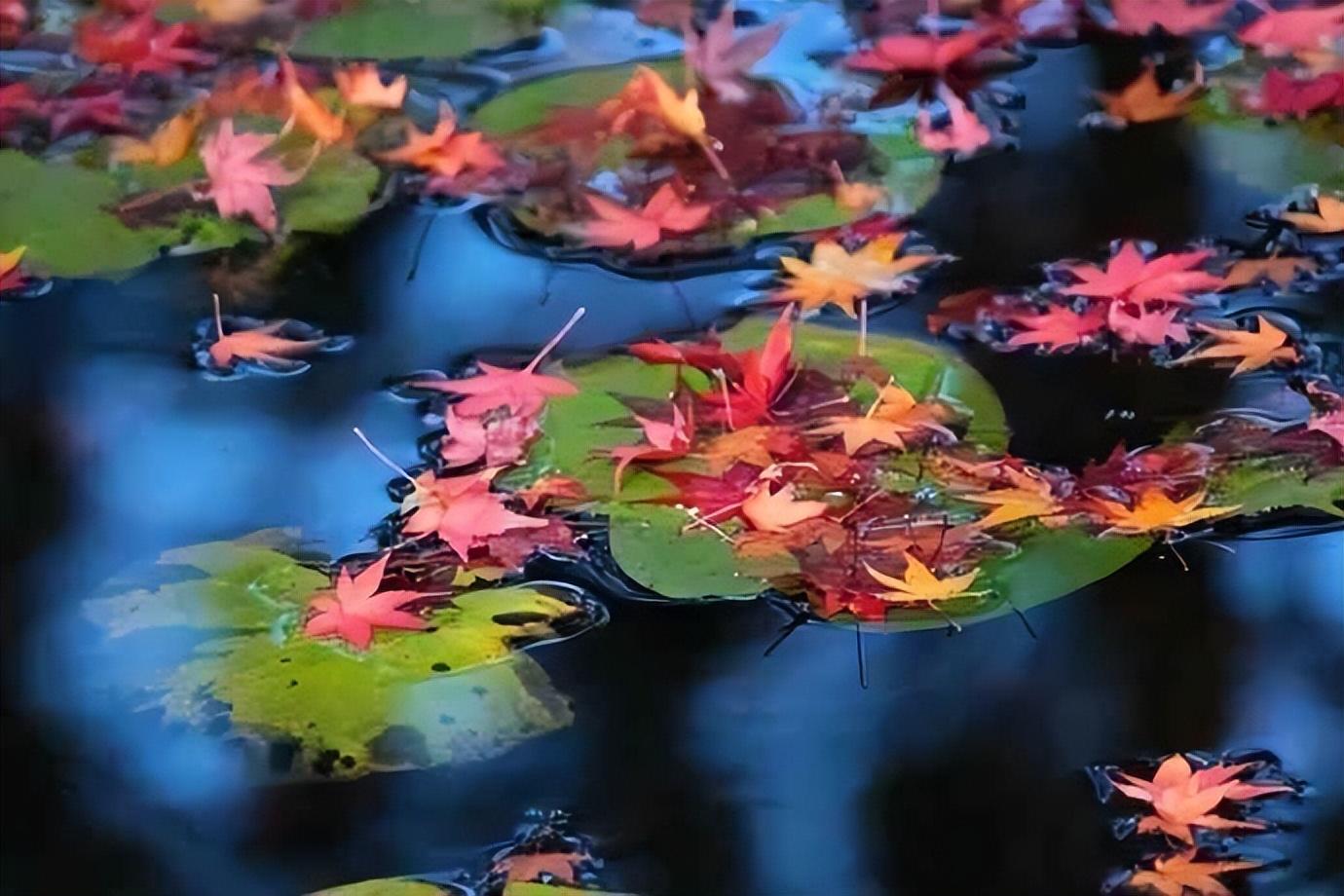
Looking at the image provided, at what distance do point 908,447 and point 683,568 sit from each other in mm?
187

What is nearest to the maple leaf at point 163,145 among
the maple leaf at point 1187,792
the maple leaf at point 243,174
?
the maple leaf at point 243,174

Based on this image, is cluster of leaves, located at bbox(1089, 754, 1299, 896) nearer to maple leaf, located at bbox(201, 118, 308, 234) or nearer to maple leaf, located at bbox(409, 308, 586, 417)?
maple leaf, located at bbox(409, 308, 586, 417)

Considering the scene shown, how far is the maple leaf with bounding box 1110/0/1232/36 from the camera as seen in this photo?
1.42m

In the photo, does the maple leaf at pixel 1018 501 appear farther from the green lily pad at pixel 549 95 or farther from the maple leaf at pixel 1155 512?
the green lily pad at pixel 549 95

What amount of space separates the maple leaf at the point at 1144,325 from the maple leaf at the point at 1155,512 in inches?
6.4

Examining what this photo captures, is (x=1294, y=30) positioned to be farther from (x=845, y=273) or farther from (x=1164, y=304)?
(x=845, y=273)

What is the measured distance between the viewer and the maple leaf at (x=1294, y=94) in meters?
1.31

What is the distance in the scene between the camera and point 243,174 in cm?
129

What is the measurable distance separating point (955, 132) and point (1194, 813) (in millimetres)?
693

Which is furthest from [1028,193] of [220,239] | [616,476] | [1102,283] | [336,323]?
[220,239]

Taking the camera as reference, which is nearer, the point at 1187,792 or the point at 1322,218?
the point at 1187,792

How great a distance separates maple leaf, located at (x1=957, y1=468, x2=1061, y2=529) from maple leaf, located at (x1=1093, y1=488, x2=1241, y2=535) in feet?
0.11

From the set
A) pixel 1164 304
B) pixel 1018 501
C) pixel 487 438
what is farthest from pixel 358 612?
pixel 1164 304

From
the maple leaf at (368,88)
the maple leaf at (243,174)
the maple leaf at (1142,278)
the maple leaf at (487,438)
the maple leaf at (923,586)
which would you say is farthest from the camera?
the maple leaf at (368,88)
